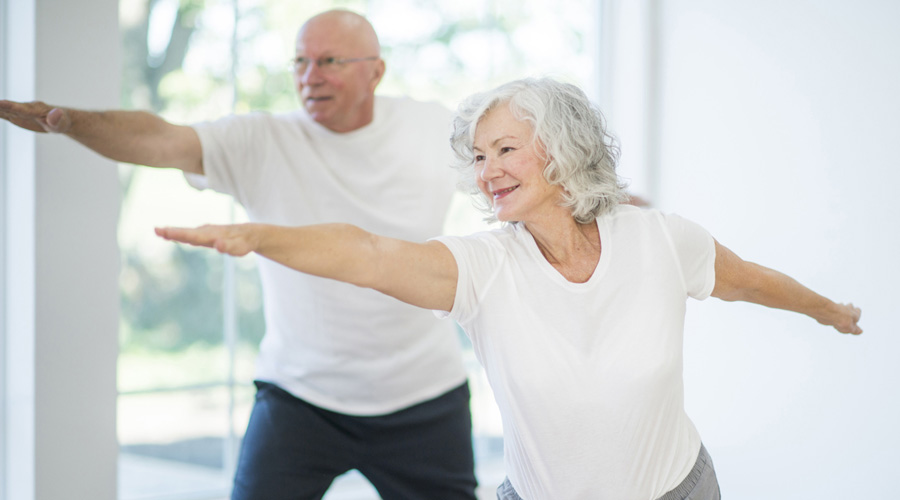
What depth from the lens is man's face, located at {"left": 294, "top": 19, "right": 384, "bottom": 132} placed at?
7.32 feet

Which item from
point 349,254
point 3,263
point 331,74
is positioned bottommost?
point 3,263

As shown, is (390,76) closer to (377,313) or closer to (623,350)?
(377,313)

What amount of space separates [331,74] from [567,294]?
3.50 feet

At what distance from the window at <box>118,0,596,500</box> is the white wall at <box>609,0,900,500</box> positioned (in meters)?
1.14

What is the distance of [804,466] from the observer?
249 cm

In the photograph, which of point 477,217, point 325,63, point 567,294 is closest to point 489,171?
point 567,294

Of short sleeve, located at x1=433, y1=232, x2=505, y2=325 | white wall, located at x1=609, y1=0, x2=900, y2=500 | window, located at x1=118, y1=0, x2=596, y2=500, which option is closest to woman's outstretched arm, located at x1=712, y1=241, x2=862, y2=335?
white wall, located at x1=609, y1=0, x2=900, y2=500

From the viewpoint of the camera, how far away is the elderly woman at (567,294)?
150cm

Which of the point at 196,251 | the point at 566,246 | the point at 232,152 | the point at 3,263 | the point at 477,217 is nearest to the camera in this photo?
the point at 566,246

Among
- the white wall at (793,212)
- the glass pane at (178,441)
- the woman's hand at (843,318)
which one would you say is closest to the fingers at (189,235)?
the woman's hand at (843,318)

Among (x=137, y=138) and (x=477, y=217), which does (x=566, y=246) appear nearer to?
(x=137, y=138)

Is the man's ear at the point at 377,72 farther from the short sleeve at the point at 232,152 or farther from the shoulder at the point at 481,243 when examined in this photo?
the shoulder at the point at 481,243

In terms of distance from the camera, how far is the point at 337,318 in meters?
2.22

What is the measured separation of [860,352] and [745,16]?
1.23 m
